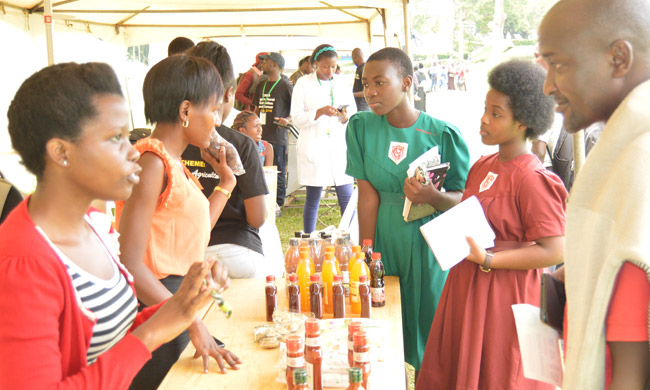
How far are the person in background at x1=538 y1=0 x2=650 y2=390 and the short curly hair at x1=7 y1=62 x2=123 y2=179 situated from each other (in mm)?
1124

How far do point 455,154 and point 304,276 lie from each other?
1.07m

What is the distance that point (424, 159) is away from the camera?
2.77 metres

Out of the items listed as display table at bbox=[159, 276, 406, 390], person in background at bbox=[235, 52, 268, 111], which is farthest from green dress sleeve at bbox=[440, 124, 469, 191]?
person in background at bbox=[235, 52, 268, 111]

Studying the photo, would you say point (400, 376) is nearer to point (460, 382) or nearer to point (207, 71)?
point (460, 382)

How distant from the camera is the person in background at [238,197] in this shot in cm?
294

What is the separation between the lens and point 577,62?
1.33 metres

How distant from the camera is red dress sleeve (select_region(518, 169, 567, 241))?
2289 mm

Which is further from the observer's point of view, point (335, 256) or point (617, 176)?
point (335, 256)


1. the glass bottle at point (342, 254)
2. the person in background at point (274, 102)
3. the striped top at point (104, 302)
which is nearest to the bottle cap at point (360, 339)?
the striped top at point (104, 302)

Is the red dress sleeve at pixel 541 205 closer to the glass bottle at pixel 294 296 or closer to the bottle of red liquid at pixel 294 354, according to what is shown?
the glass bottle at pixel 294 296

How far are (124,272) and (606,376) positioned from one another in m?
1.24

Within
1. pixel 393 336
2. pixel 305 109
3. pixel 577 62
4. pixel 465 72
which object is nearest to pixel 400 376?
pixel 393 336

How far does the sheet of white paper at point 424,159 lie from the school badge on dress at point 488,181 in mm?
324

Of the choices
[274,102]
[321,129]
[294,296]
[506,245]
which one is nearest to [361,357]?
[294,296]
